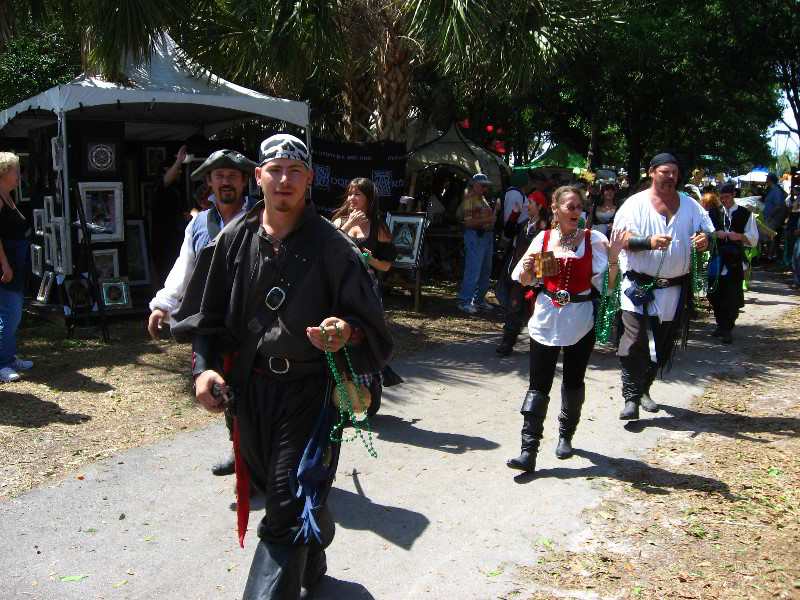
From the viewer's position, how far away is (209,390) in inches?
126

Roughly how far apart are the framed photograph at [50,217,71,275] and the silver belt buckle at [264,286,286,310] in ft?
23.3

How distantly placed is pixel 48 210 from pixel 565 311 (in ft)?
22.8

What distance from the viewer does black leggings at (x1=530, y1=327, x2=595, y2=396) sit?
5355mm

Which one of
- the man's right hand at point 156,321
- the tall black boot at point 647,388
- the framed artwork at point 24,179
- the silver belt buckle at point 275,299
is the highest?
the framed artwork at point 24,179

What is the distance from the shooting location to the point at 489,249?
11.8 meters

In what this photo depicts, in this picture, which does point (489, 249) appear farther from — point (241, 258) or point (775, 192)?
point (775, 192)

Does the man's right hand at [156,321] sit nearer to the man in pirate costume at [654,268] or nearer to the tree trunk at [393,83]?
the man in pirate costume at [654,268]

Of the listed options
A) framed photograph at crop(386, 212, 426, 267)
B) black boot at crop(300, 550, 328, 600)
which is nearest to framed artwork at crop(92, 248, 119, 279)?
framed photograph at crop(386, 212, 426, 267)

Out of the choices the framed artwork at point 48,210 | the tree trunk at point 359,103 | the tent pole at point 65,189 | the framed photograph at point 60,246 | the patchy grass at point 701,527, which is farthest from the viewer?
the tree trunk at point 359,103

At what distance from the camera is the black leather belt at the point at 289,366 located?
3240 millimetres

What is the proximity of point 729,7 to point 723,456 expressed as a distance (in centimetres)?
1590

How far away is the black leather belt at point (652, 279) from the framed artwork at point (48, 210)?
21.6ft

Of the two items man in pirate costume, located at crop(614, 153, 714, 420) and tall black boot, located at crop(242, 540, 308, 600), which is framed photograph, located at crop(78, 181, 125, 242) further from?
tall black boot, located at crop(242, 540, 308, 600)

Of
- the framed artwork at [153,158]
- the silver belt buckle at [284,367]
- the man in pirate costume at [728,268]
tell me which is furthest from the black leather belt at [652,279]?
the framed artwork at [153,158]
